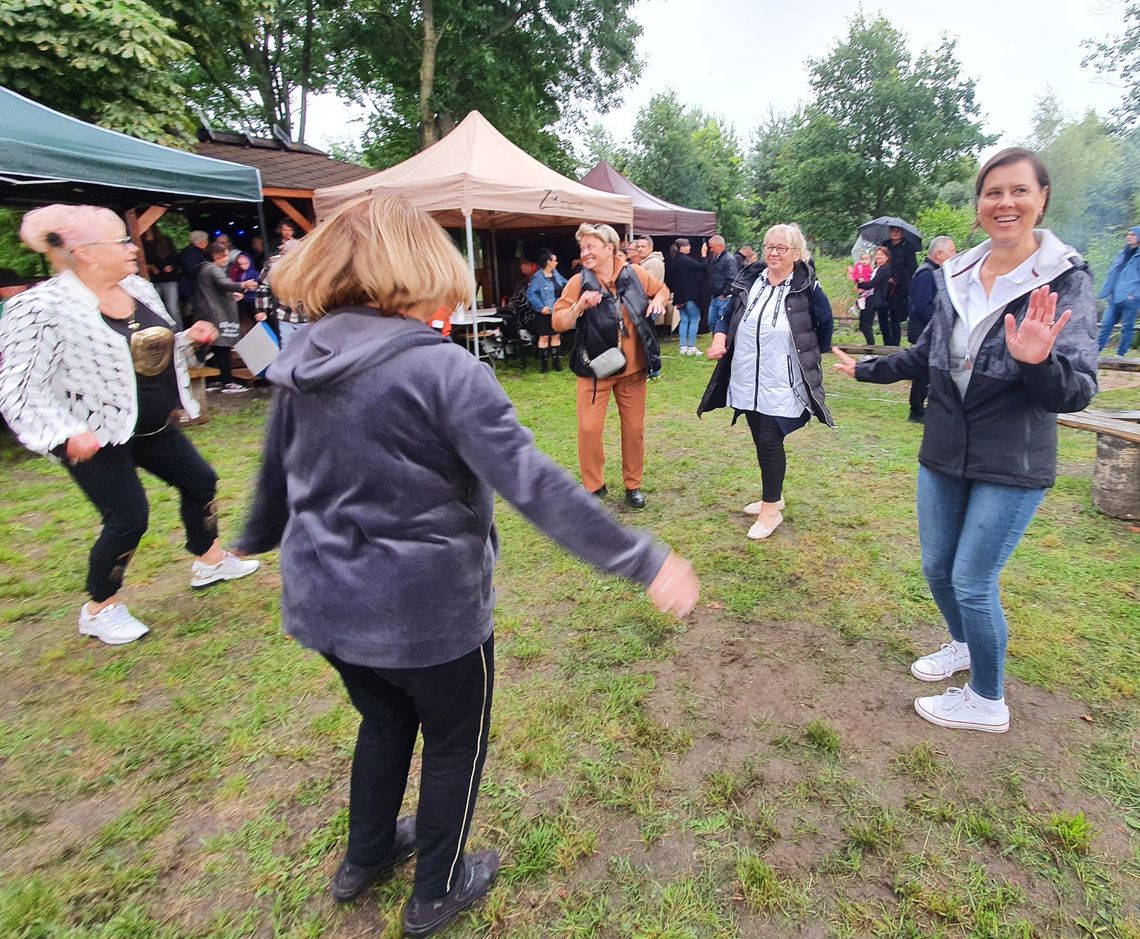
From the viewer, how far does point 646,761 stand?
240 centimetres

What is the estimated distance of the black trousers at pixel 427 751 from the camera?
5.02 feet

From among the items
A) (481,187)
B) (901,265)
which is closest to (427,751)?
(481,187)

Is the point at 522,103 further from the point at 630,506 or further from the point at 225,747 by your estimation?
the point at 225,747

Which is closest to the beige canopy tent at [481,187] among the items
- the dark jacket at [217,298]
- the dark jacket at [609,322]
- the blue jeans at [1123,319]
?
the dark jacket at [217,298]

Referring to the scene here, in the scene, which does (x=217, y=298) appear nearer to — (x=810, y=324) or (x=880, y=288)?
(x=810, y=324)

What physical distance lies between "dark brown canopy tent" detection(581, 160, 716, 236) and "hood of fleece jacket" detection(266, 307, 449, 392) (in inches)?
462

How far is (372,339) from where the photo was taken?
1.33m

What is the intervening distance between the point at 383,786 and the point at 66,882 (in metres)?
1.14

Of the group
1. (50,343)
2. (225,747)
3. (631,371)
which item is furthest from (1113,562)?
(50,343)

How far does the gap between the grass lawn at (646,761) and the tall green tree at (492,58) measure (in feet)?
55.5

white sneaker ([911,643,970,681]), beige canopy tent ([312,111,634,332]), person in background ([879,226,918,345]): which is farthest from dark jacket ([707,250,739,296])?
white sneaker ([911,643,970,681])

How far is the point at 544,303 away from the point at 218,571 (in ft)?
24.5

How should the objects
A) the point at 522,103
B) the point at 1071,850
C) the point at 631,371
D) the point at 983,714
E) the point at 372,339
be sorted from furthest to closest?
the point at 522,103, the point at 631,371, the point at 983,714, the point at 1071,850, the point at 372,339

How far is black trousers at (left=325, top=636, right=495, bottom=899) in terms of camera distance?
5.02 ft
